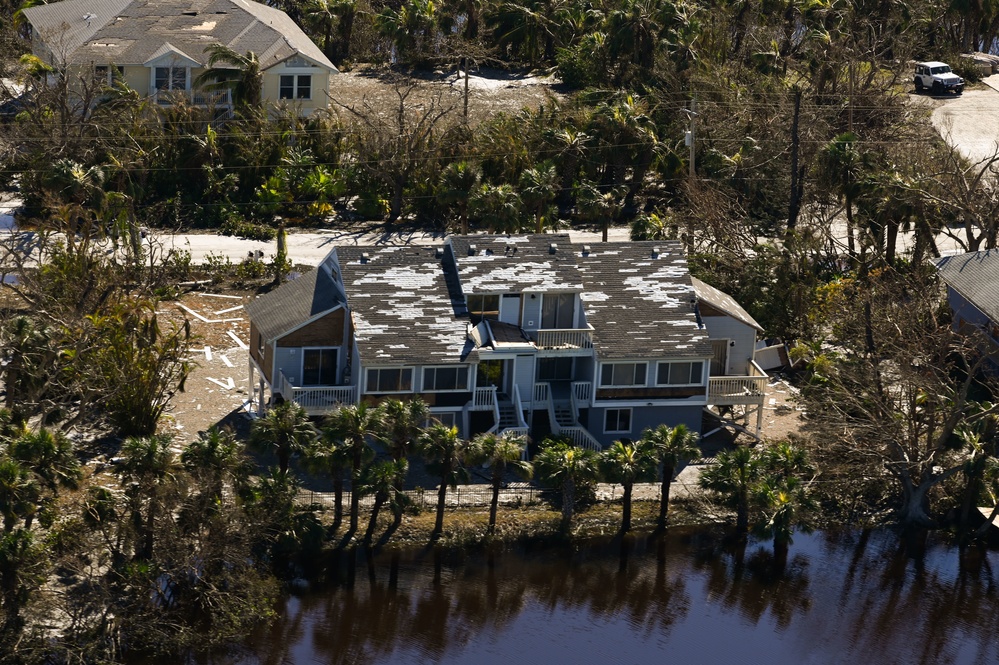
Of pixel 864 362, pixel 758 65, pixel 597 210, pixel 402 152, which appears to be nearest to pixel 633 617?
pixel 864 362

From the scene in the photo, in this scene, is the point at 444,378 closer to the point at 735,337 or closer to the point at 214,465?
the point at 214,465

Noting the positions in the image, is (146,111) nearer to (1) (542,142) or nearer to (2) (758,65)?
(1) (542,142)

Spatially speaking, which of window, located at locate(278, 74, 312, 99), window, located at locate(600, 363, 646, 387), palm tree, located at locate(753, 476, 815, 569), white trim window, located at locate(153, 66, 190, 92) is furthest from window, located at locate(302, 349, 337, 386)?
window, located at locate(278, 74, 312, 99)

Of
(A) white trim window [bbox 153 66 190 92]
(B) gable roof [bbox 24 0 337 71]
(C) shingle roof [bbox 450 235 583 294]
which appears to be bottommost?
(C) shingle roof [bbox 450 235 583 294]

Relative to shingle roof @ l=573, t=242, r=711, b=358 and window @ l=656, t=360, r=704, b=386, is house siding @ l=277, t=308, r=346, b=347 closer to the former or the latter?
shingle roof @ l=573, t=242, r=711, b=358

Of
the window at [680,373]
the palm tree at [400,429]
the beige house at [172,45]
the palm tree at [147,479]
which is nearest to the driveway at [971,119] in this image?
the window at [680,373]
